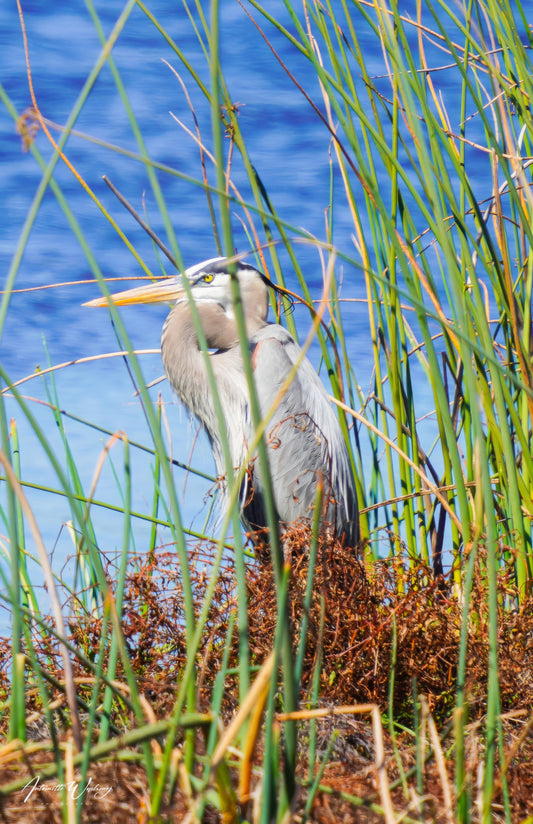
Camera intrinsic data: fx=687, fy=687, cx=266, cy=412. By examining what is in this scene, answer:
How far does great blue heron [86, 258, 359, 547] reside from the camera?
1882mm

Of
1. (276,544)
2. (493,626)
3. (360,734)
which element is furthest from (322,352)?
(276,544)

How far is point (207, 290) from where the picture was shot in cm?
206

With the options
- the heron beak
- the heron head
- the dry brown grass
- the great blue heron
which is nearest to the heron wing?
the great blue heron

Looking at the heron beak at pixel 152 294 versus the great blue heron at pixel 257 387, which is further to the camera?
the heron beak at pixel 152 294

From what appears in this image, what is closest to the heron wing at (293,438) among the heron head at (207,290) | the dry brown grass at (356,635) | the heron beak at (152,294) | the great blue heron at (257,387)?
the great blue heron at (257,387)

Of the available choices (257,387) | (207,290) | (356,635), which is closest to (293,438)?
(257,387)

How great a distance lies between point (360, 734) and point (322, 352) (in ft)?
2.88

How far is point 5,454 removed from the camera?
557 mm

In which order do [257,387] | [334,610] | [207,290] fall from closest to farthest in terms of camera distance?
[334,610] → [257,387] → [207,290]

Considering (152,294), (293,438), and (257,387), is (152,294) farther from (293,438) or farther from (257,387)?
(293,438)

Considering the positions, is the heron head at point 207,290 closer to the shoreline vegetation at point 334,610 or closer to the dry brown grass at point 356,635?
the shoreline vegetation at point 334,610

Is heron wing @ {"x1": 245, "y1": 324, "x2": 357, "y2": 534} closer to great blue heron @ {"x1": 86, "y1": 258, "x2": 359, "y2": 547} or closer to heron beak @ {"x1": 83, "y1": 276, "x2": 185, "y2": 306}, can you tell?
great blue heron @ {"x1": 86, "y1": 258, "x2": 359, "y2": 547}

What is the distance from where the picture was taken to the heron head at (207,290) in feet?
6.59

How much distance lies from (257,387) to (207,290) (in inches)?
14.2
